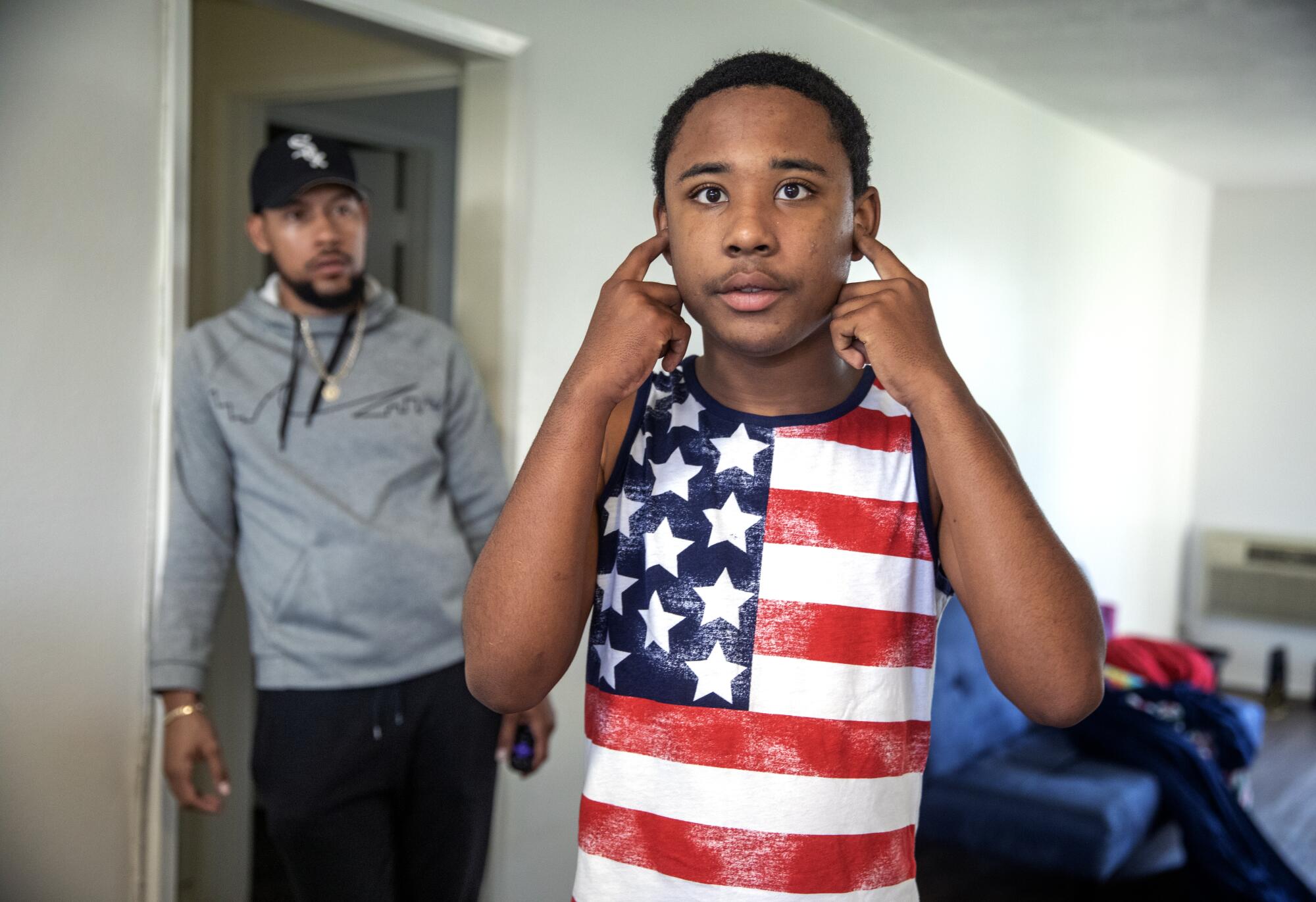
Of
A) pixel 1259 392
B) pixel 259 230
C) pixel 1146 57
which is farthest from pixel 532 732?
pixel 1259 392

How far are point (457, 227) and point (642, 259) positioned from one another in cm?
147

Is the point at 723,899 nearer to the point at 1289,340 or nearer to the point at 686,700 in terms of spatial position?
the point at 686,700

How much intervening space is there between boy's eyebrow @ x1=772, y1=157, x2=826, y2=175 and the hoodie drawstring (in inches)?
41.4

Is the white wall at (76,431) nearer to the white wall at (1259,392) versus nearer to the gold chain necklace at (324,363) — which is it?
the gold chain necklace at (324,363)

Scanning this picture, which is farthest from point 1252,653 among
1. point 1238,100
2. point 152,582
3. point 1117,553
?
point 152,582

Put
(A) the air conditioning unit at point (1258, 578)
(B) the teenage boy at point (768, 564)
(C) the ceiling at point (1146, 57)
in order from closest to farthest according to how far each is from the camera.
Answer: (B) the teenage boy at point (768, 564) → (C) the ceiling at point (1146, 57) → (A) the air conditioning unit at point (1258, 578)

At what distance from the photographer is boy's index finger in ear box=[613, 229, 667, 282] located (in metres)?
0.96

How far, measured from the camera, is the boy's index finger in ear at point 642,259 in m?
0.96

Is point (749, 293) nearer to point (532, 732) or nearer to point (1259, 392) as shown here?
point (532, 732)

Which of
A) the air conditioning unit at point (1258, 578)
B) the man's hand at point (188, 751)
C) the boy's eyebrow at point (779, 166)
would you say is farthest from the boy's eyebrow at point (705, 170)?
the air conditioning unit at point (1258, 578)

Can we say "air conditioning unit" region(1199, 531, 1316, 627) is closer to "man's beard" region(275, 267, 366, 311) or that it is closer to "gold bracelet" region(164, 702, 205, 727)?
"man's beard" region(275, 267, 366, 311)

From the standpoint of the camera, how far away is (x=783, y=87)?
36.0 inches

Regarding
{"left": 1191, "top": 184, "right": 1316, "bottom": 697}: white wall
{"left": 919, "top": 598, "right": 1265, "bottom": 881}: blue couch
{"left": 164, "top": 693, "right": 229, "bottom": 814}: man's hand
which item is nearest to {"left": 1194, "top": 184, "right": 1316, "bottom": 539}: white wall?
{"left": 1191, "top": 184, "right": 1316, "bottom": 697}: white wall

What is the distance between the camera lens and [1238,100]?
4.09 metres
